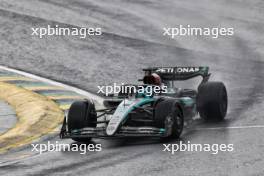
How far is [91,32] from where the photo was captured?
74.7 feet

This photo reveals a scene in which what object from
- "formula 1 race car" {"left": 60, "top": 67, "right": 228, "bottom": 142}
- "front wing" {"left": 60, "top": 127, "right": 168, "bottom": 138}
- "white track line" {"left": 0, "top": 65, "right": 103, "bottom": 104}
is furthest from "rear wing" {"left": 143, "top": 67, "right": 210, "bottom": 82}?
"front wing" {"left": 60, "top": 127, "right": 168, "bottom": 138}

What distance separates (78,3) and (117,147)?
14.5 m

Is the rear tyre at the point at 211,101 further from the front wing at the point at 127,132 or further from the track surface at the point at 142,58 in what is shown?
the front wing at the point at 127,132

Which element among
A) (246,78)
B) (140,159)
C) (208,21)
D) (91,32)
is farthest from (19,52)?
(140,159)

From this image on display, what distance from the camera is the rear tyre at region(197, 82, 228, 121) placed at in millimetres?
14141

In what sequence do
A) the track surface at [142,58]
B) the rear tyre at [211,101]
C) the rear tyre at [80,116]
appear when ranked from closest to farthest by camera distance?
the track surface at [142,58]
the rear tyre at [80,116]
the rear tyre at [211,101]

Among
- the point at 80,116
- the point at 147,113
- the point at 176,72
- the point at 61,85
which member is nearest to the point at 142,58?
the point at 61,85

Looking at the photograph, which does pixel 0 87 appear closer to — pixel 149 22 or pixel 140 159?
pixel 140 159

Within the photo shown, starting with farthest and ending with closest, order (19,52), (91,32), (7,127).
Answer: (91,32) → (19,52) → (7,127)

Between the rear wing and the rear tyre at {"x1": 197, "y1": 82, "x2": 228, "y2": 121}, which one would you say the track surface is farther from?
the rear wing

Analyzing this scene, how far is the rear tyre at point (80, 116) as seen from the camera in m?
12.9

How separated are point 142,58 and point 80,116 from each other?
8.22 meters

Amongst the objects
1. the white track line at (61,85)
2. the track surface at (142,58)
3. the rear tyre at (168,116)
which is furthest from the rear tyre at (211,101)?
the white track line at (61,85)

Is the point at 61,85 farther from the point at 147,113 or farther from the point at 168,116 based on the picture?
the point at 168,116
